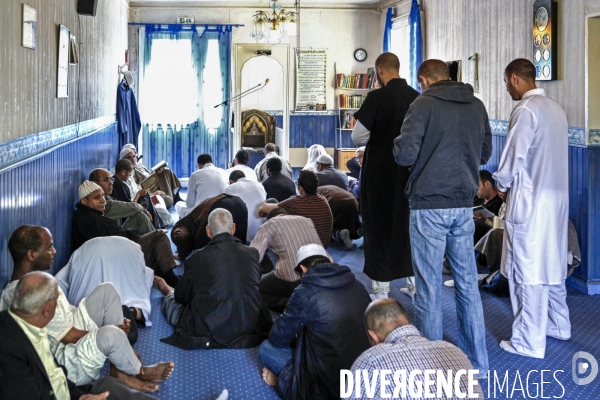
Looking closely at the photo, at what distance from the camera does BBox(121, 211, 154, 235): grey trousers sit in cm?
693

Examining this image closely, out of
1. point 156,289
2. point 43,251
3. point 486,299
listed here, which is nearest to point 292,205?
point 156,289

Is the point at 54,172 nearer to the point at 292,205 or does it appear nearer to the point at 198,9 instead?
the point at 292,205

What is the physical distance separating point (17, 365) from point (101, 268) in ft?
6.27

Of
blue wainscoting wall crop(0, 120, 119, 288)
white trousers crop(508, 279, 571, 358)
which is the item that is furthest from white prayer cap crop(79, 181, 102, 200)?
white trousers crop(508, 279, 571, 358)

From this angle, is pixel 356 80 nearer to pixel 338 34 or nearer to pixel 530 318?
pixel 338 34

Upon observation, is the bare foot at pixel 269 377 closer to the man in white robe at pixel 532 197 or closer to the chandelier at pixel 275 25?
the man in white robe at pixel 532 197

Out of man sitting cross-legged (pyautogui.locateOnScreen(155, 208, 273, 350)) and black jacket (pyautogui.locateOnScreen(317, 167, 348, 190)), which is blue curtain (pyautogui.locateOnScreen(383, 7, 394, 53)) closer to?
black jacket (pyautogui.locateOnScreen(317, 167, 348, 190))

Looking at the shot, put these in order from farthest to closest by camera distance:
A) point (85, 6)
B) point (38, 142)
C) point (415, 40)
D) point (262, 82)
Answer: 1. point (262, 82)
2. point (415, 40)
3. point (85, 6)
4. point (38, 142)

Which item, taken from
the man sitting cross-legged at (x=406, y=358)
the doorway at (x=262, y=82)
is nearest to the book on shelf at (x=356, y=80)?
the doorway at (x=262, y=82)

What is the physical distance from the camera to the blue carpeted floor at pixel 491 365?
154 inches

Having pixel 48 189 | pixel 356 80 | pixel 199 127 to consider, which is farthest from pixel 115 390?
pixel 356 80

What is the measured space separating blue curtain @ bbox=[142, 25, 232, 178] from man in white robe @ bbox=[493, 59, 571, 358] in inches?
364

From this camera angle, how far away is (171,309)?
5.14 meters

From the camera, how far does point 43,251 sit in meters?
3.87
